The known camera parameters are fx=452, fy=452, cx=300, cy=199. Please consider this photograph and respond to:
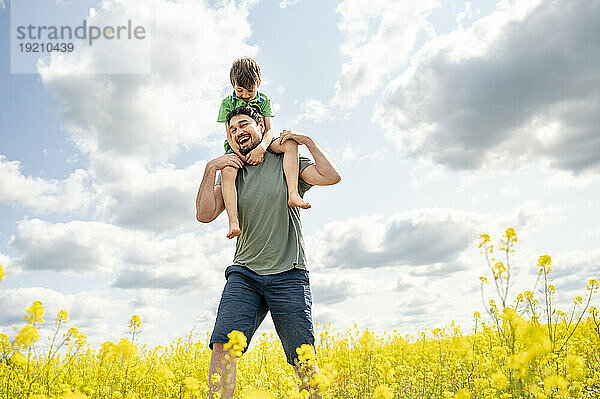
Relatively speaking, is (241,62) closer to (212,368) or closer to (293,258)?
(293,258)

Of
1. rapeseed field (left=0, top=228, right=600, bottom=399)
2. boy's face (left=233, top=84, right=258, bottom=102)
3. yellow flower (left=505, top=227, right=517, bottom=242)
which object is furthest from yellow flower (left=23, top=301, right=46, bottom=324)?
yellow flower (left=505, top=227, right=517, bottom=242)

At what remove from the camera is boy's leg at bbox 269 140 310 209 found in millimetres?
3102

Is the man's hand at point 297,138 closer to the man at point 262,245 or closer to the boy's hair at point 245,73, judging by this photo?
the man at point 262,245

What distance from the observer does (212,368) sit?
9.30 feet

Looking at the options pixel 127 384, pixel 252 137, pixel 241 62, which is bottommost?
pixel 127 384

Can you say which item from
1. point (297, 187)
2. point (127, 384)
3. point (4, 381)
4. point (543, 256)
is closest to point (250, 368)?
point (127, 384)

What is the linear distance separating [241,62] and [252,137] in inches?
29.2

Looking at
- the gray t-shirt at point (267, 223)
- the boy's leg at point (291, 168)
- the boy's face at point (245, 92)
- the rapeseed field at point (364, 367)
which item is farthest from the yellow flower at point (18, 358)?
the boy's face at point (245, 92)

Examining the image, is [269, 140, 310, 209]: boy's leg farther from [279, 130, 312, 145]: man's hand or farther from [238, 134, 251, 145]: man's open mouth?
[238, 134, 251, 145]: man's open mouth

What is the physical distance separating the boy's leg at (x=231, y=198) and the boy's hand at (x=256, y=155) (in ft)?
0.43

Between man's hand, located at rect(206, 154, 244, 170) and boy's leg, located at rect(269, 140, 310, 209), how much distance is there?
283mm

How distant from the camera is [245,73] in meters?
3.68

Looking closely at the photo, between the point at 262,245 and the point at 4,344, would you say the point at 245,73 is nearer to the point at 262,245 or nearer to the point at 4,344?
the point at 262,245

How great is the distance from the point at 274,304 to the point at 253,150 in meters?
1.11
